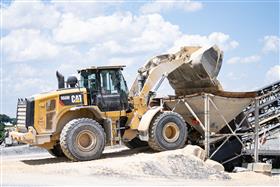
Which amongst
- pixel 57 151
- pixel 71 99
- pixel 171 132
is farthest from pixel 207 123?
pixel 57 151

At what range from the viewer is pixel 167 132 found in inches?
602

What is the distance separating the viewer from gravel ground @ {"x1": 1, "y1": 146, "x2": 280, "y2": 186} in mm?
11375

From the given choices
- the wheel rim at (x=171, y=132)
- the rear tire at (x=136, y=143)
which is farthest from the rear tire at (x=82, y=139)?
the rear tire at (x=136, y=143)

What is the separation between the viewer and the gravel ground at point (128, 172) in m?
11.4

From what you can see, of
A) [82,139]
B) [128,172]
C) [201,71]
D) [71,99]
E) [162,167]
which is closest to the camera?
[128,172]

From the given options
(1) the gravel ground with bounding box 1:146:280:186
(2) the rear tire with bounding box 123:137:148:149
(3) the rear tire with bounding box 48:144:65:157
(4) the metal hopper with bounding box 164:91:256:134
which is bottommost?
(1) the gravel ground with bounding box 1:146:280:186

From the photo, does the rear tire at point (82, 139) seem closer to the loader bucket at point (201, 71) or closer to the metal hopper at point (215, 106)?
the metal hopper at point (215, 106)

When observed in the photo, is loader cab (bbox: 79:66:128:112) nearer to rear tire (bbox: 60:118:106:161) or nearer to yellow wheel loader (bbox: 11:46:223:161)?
yellow wheel loader (bbox: 11:46:223:161)

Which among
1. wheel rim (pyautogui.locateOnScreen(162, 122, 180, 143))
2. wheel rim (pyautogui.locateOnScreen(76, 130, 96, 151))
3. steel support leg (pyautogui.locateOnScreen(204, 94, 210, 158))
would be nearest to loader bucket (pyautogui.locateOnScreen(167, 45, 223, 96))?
steel support leg (pyautogui.locateOnScreen(204, 94, 210, 158))

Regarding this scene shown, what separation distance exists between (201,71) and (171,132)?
2212 mm

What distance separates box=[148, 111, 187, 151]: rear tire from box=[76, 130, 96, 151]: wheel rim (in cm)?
191

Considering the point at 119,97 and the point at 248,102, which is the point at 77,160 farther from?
the point at 248,102

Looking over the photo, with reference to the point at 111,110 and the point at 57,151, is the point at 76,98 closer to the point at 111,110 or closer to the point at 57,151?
the point at 111,110

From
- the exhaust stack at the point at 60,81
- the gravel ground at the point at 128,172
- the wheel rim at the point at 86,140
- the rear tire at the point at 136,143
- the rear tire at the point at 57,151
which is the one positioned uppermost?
the exhaust stack at the point at 60,81
